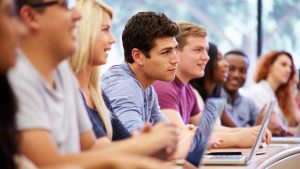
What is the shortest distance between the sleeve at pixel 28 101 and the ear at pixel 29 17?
4.4 inches

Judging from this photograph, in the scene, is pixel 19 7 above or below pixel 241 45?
above

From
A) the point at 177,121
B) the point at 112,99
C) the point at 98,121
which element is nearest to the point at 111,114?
the point at 98,121

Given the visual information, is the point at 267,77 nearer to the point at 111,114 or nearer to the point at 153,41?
the point at 153,41

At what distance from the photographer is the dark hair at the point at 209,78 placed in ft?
14.9

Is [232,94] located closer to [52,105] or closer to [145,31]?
[145,31]

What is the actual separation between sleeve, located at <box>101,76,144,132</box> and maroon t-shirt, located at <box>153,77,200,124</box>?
558mm

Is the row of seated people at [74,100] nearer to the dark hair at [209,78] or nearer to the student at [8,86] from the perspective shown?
the student at [8,86]

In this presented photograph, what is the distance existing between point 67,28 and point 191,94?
239 centimetres

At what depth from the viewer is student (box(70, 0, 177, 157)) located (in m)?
2.14

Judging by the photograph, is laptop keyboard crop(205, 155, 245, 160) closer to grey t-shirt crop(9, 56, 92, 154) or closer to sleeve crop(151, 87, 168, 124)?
sleeve crop(151, 87, 168, 124)

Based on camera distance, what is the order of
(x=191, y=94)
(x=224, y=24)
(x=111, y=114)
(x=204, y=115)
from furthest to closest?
(x=224, y=24)
(x=191, y=94)
(x=111, y=114)
(x=204, y=115)

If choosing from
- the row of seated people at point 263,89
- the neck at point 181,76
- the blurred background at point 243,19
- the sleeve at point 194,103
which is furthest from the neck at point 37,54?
the blurred background at point 243,19

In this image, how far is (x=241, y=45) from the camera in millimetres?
6484

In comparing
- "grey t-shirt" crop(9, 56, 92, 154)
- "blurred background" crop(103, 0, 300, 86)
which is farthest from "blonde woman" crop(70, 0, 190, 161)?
"blurred background" crop(103, 0, 300, 86)
